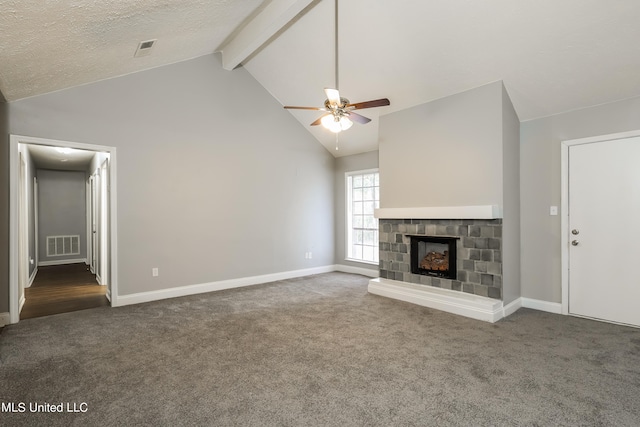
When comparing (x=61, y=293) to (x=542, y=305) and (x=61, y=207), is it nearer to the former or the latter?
(x=61, y=207)

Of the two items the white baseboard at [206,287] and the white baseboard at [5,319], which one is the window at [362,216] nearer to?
the white baseboard at [206,287]

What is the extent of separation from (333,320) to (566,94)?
12.1 feet

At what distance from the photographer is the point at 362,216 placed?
21.7 feet

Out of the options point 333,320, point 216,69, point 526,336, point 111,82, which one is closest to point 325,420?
point 333,320

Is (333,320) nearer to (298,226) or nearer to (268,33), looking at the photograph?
(298,226)

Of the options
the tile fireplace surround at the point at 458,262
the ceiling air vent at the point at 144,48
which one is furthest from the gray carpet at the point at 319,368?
the ceiling air vent at the point at 144,48

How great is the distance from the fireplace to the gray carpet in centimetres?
66

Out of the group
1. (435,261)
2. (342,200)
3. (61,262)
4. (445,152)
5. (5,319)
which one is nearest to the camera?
(5,319)

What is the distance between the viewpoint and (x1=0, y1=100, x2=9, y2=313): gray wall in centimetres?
355

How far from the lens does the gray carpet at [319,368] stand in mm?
1971

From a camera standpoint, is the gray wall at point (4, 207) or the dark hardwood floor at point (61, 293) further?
the dark hardwood floor at point (61, 293)

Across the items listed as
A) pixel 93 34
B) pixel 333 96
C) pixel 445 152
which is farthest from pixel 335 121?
pixel 93 34

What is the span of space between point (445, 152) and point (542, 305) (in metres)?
2.28

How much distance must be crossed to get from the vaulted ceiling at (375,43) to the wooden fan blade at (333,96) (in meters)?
1.15
